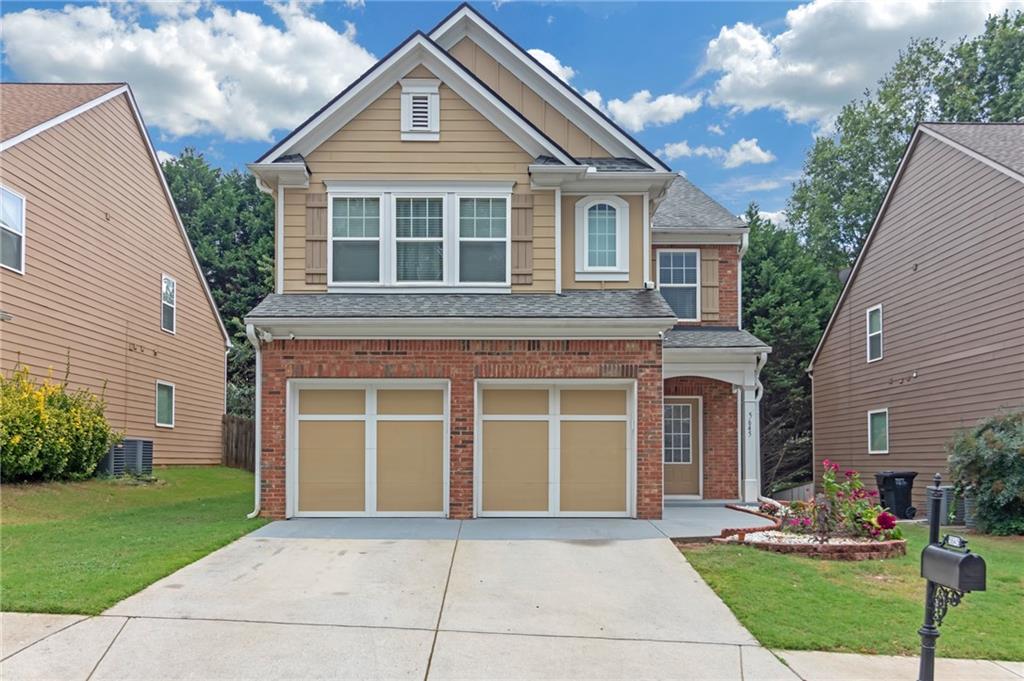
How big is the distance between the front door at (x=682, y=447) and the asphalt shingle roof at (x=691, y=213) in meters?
3.45

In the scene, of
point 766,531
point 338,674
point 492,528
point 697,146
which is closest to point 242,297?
point 697,146

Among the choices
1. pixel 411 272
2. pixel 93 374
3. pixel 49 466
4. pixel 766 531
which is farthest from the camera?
pixel 93 374

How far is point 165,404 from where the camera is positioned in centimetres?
2017

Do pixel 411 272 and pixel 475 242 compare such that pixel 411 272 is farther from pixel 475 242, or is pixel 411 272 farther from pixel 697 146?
pixel 697 146

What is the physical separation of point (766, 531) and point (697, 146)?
24.3 meters

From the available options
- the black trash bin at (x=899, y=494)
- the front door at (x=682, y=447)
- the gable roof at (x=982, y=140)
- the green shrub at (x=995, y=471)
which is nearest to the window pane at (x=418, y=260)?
the front door at (x=682, y=447)

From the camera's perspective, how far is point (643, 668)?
5.70 metres

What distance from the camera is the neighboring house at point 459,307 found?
11695mm

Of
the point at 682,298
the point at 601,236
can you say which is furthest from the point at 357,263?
the point at 682,298

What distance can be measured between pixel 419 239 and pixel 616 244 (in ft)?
10.4

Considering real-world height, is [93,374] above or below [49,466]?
above

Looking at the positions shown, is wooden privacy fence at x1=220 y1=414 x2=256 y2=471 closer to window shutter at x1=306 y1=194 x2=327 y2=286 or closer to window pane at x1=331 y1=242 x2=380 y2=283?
window shutter at x1=306 y1=194 x2=327 y2=286

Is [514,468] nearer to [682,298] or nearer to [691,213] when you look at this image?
[682,298]

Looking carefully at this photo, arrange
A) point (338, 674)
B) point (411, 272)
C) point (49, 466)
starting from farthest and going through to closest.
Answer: point (49, 466) < point (411, 272) < point (338, 674)
